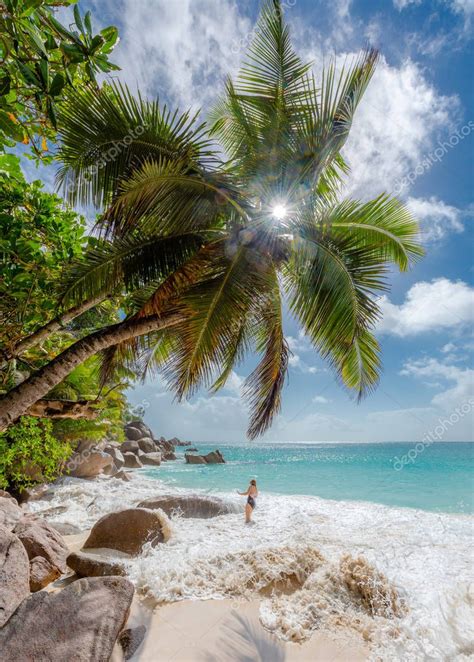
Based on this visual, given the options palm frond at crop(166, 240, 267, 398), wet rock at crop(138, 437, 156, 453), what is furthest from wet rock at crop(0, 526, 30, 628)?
wet rock at crop(138, 437, 156, 453)

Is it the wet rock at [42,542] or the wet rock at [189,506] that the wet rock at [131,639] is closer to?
the wet rock at [42,542]

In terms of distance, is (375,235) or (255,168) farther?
(375,235)

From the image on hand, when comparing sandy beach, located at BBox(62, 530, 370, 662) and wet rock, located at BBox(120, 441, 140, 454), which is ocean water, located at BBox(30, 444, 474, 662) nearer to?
sandy beach, located at BBox(62, 530, 370, 662)

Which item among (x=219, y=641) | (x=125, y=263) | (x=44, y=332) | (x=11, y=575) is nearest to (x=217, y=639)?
(x=219, y=641)

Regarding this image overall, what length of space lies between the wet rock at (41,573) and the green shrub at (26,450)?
5644mm

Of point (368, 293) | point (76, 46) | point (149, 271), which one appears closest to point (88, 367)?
point (149, 271)

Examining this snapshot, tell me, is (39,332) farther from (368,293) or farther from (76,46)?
(368,293)

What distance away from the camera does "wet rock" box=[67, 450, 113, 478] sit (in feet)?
57.0

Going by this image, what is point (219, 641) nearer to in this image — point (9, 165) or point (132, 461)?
point (9, 165)

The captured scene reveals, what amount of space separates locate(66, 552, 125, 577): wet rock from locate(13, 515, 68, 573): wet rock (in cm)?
26

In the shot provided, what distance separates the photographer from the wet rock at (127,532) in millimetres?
6570

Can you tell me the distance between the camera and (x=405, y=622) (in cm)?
448

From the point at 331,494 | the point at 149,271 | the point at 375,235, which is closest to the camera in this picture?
the point at 149,271

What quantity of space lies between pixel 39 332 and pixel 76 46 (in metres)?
3.21
